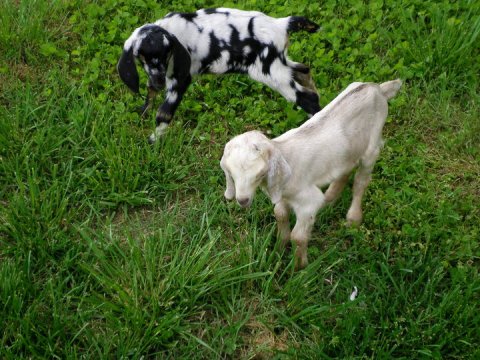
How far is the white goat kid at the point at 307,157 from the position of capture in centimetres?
298

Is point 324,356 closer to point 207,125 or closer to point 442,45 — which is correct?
point 207,125

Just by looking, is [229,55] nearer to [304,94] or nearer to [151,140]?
[304,94]

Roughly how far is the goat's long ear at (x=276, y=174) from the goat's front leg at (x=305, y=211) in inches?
8.9

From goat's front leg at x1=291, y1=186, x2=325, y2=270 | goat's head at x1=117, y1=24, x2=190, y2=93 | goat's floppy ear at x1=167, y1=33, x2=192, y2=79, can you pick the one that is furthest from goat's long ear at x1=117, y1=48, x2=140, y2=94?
goat's front leg at x1=291, y1=186, x2=325, y2=270

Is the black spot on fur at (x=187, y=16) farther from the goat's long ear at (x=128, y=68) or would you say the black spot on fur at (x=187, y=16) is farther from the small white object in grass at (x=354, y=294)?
the small white object in grass at (x=354, y=294)

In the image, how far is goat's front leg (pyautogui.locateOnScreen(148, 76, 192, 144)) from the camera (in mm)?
4305

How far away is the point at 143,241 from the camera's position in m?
3.81

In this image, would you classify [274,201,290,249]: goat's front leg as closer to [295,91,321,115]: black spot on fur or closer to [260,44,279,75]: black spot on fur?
[295,91,321,115]: black spot on fur

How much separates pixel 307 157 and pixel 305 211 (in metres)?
0.33

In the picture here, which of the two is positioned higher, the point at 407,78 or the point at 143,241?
the point at 407,78

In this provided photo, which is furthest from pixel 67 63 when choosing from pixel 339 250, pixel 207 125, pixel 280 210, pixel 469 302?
pixel 469 302

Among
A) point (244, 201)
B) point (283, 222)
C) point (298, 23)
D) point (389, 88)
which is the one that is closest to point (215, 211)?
point (283, 222)

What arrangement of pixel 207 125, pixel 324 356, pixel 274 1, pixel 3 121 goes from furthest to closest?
pixel 274 1 < pixel 207 125 < pixel 3 121 < pixel 324 356

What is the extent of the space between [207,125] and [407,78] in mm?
1740
